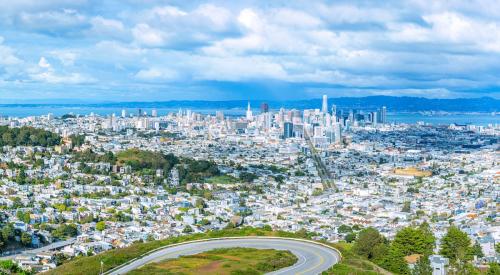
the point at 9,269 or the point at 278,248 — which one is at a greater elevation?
the point at 278,248

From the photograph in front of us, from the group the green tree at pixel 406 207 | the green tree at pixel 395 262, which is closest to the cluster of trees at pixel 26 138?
→ the green tree at pixel 406 207

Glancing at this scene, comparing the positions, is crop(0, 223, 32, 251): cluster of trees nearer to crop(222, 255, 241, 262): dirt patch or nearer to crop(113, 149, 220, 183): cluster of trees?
crop(222, 255, 241, 262): dirt patch

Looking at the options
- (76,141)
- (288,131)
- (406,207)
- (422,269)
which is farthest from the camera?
(288,131)

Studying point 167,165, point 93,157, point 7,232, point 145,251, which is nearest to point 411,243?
point 145,251

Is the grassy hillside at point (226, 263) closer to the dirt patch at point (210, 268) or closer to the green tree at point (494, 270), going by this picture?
the dirt patch at point (210, 268)

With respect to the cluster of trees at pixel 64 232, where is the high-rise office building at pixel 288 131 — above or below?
above

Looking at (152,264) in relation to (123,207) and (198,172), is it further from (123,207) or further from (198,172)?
(198,172)

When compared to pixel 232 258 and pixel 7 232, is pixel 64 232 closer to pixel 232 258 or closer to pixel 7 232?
pixel 7 232

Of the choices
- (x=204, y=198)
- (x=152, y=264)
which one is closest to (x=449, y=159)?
(x=204, y=198)
